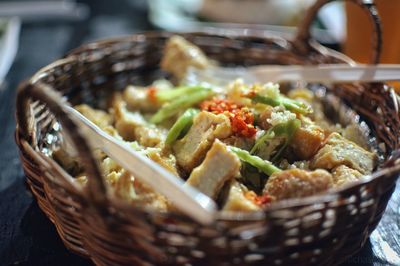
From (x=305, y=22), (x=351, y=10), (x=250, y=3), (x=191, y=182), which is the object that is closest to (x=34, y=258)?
(x=191, y=182)

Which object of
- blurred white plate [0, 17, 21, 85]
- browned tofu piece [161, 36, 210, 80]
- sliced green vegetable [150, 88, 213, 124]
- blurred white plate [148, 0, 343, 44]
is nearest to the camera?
sliced green vegetable [150, 88, 213, 124]

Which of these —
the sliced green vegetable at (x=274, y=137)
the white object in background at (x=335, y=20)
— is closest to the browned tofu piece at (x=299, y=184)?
the sliced green vegetable at (x=274, y=137)

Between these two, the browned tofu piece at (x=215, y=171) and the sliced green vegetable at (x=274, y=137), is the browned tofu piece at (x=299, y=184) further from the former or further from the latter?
the sliced green vegetable at (x=274, y=137)

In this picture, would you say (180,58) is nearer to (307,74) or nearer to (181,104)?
(181,104)

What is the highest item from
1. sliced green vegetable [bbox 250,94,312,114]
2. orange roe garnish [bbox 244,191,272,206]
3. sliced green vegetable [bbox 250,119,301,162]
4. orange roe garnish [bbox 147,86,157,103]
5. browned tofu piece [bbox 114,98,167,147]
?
sliced green vegetable [bbox 250,94,312,114]

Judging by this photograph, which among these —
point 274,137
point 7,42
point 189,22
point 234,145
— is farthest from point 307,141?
point 7,42

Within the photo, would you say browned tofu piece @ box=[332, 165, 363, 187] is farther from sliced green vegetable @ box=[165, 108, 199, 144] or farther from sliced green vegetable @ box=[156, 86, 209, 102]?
sliced green vegetable @ box=[156, 86, 209, 102]

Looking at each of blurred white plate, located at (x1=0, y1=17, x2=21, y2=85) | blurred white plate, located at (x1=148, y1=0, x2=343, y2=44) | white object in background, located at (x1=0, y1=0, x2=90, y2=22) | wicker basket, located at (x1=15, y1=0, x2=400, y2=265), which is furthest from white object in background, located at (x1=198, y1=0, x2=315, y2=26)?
wicker basket, located at (x1=15, y1=0, x2=400, y2=265)
